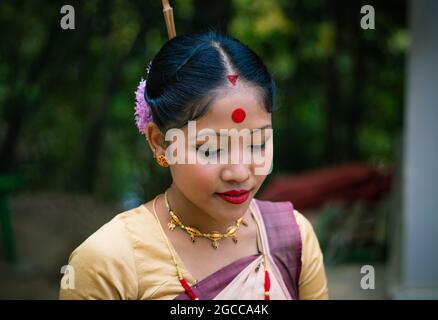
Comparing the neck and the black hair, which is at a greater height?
the black hair

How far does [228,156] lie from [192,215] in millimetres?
273

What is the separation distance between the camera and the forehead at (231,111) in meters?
1.90

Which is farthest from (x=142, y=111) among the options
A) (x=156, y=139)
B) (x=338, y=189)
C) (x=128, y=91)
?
(x=128, y=91)

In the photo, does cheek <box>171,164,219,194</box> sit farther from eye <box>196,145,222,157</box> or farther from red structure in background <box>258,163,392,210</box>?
red structure in background <box>258,163,392,210</box>

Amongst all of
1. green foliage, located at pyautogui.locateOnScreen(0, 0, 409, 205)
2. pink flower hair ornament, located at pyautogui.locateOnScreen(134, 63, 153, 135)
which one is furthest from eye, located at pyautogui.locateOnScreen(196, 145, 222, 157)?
green foliage, located at pyautogui.locateOnScreen(0, 0, 409, 205)

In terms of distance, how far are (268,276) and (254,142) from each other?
409 mm

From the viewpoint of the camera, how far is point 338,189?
768 centimetres

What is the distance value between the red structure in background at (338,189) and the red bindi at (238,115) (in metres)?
5.66

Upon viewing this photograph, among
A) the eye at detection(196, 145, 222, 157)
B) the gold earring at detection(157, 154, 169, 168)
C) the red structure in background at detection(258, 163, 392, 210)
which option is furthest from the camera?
the red structure in background at detection(258, 163, 392, 210)

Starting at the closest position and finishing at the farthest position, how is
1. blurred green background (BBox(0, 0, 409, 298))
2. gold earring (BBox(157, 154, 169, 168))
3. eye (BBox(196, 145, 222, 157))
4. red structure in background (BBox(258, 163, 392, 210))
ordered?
eye (BBox(196, 145, 222, 157)) → gold earring (BBox(157, 154, 169, 168)) → blurred green background (BBox(0, 0, 409, 298)) → red structure in background (BBox(258, 163, 392, 210))

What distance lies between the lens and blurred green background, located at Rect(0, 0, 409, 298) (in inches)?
287

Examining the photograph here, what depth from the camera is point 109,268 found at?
6.31ft

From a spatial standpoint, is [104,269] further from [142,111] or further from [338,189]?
[338,189]

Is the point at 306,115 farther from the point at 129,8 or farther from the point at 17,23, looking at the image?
the point at 129,8
